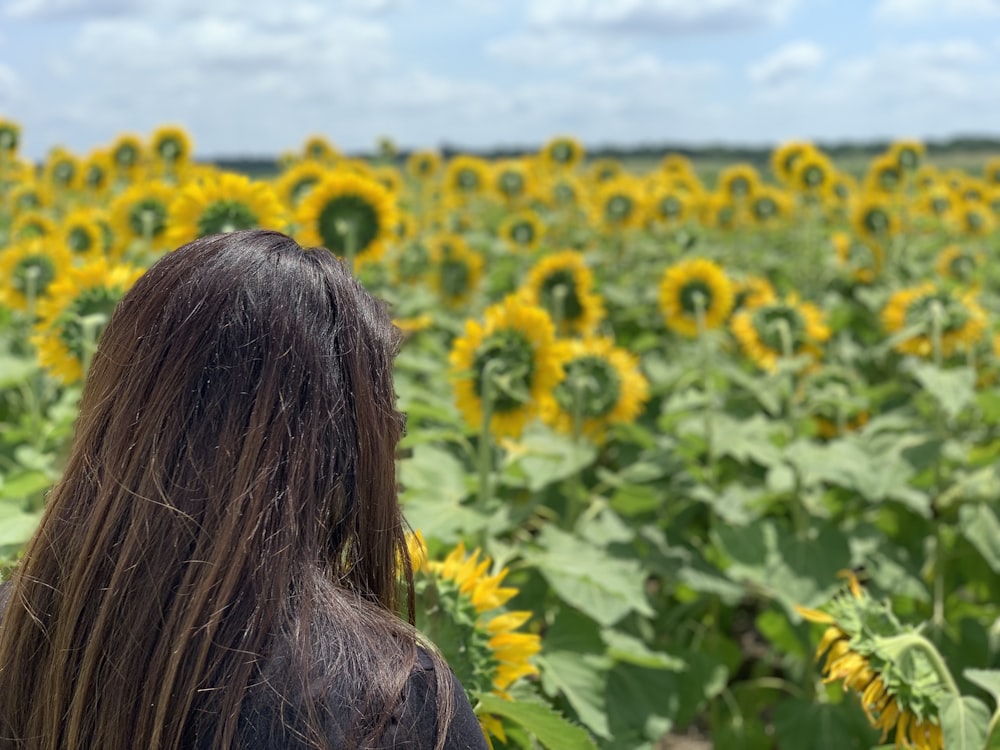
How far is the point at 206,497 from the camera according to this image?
1.17 meters

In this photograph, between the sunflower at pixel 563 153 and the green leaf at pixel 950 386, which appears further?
the sunflower at pixel 563 153

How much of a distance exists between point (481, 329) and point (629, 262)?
16.1 ft

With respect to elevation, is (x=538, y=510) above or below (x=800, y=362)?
below

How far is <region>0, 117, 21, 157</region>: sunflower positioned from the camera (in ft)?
19.0

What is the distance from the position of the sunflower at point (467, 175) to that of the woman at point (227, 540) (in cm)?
667

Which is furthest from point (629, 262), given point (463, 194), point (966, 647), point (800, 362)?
point (966, 647)

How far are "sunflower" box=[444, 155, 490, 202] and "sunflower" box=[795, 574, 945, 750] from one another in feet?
21.2

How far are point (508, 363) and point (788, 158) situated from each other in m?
4.63

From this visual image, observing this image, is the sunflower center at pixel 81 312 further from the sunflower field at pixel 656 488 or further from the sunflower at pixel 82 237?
the sunflower at pixel 82 237

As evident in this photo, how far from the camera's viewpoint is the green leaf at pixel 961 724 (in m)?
1.60

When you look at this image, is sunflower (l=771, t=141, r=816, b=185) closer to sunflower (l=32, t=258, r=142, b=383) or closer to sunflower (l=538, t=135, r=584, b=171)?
sunflower (l=538, t=135, r=584, b=171)

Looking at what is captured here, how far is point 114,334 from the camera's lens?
1286mm

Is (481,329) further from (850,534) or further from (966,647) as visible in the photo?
(966,647)

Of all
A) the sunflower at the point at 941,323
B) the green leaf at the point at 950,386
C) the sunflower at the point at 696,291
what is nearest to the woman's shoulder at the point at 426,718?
the green leaf at the point at 950,386
